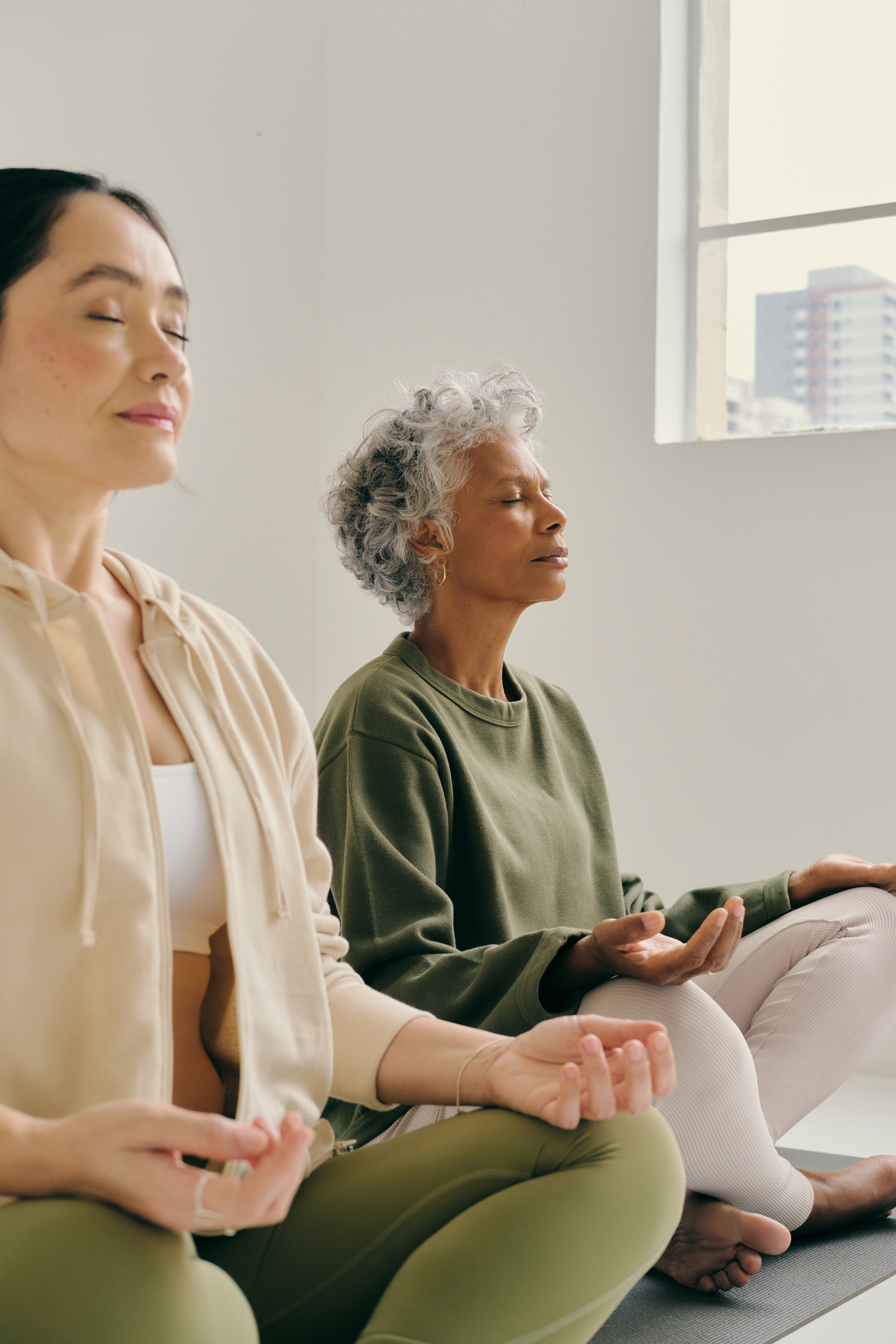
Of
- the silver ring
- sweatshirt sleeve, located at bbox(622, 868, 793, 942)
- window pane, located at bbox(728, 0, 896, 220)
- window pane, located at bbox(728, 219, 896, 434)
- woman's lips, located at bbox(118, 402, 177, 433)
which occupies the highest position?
window pane, located at bbox(728, 0, 896, 220)

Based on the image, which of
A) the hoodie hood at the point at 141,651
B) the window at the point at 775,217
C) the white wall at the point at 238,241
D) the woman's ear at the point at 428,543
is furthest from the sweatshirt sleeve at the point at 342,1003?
the white wall at the point at 238,241

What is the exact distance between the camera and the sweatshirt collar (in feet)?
6.66

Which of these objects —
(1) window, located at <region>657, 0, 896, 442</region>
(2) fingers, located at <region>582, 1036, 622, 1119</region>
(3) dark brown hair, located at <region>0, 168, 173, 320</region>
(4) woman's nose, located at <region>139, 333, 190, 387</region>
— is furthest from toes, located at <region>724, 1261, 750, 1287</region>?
(1) window, located at <region>657, 0, 896, 442</region>

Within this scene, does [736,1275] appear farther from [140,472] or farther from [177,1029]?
[140,472]

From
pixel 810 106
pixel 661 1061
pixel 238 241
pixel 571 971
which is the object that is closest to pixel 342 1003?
pixel 661 1061

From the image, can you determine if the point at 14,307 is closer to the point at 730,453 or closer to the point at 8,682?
the point at 8,682

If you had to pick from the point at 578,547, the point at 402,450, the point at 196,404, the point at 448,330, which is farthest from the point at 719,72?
the point at 402,450

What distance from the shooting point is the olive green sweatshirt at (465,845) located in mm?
1669

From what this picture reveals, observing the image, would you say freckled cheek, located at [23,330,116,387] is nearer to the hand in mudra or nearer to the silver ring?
the silver ring

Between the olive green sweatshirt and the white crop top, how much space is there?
541 mm

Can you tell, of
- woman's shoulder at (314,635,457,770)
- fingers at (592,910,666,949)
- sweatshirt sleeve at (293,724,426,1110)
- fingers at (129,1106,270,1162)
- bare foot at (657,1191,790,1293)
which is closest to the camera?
fingers at (129,1106,270,1162)

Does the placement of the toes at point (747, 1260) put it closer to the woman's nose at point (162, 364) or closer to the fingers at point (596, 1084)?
the fingers at point (596, 1084)

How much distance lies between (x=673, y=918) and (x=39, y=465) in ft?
4.15

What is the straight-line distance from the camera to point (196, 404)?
154 inches
